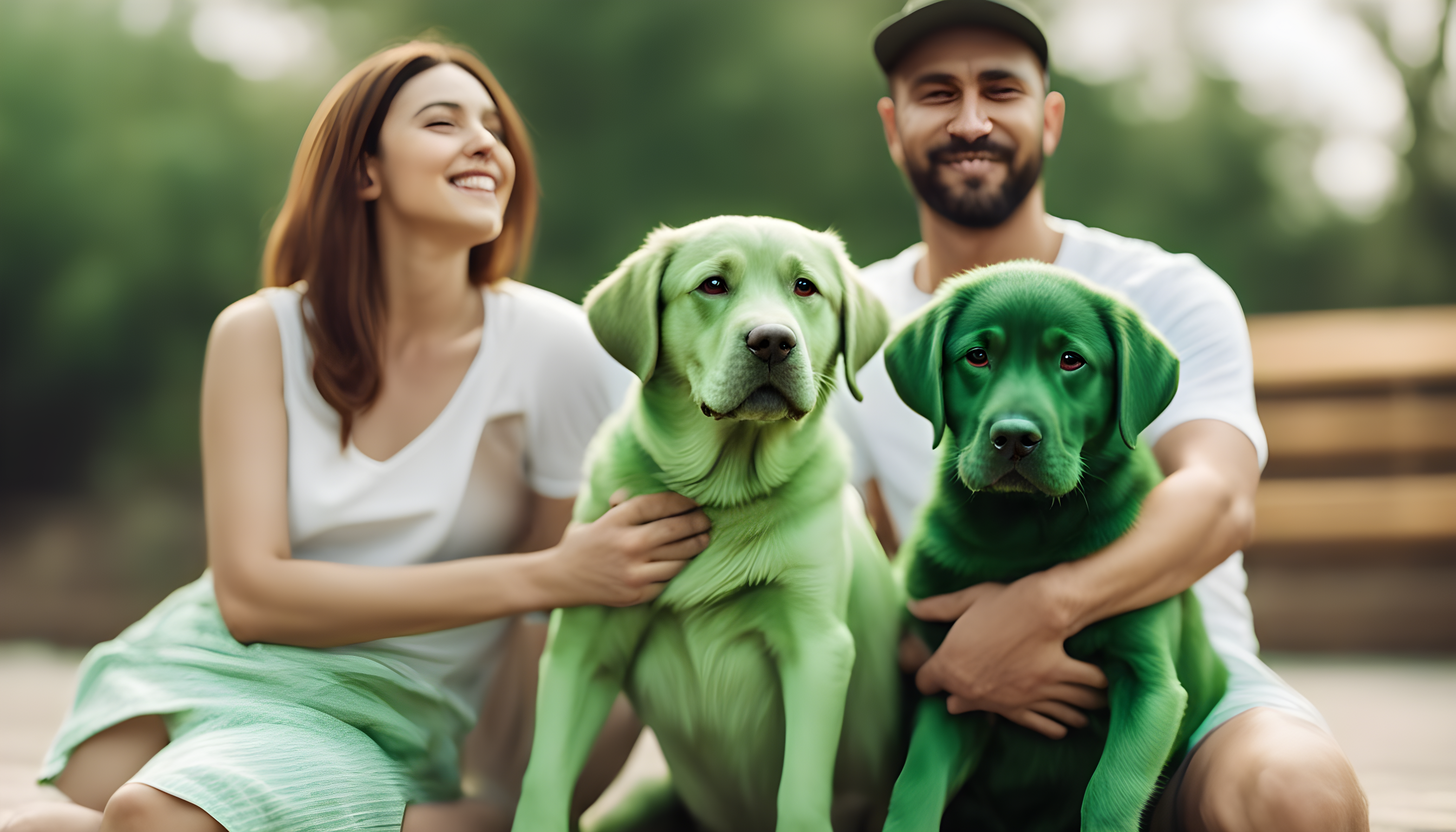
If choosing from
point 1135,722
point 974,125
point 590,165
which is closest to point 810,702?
point 1135,722

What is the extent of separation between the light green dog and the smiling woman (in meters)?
0.11

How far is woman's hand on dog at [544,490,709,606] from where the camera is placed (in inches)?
86.0

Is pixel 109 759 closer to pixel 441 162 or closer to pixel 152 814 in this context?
pixel 152 814

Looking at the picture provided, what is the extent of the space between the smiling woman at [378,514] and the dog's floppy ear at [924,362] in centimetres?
55

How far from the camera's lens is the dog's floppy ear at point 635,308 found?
2.21 meters

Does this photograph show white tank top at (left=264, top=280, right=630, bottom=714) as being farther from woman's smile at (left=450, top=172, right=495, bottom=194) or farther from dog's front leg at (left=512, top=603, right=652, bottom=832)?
dog's front leg at (left=512, top=603, right=652, bottom=832)

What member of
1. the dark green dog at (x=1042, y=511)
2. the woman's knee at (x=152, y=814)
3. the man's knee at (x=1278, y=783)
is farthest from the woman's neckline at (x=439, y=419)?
the man's knee at (x=1278, y=783)

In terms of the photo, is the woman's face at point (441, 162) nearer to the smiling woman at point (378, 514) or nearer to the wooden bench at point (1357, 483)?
the smiling woman at point (378, 514)

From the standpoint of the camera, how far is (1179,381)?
2416mm

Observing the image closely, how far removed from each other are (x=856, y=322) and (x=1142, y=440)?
0.74 metres

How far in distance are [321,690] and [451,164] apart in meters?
1.34

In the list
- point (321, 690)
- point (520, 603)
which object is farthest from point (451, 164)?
point (321, 690)

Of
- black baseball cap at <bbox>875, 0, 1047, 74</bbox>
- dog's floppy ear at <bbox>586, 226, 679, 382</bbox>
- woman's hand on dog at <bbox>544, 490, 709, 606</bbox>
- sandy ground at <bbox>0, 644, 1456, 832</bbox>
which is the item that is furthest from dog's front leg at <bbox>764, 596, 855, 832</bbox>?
black baseball cap at <bbox>875, 0, 1047, 74</bbox>

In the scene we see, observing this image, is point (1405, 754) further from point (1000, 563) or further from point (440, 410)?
point (440, 410)
